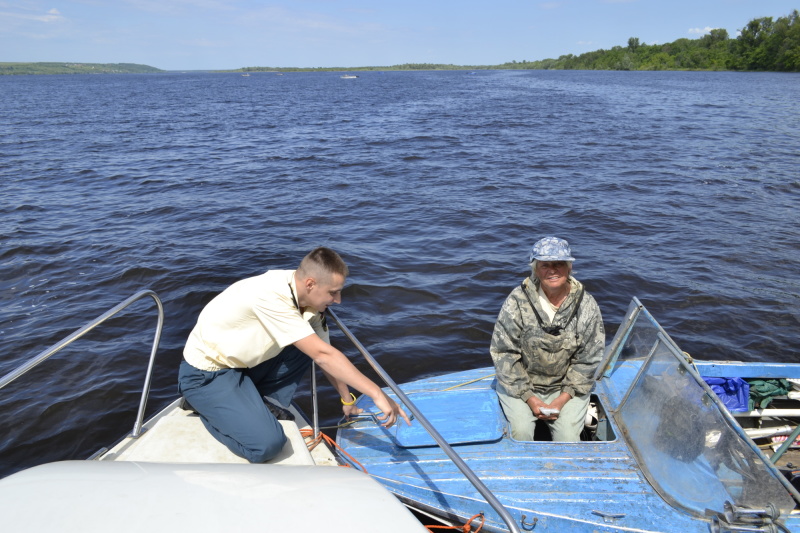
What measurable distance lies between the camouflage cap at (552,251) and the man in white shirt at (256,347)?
1586 millimetres

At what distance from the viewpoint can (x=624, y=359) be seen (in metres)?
5.16

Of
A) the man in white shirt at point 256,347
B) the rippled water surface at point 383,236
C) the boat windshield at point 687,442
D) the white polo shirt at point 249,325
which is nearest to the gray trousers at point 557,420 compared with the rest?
the boat windshield at point 687,442

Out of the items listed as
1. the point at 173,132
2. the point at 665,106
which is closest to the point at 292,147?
the point at 173,132

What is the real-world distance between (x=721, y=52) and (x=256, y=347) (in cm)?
13151

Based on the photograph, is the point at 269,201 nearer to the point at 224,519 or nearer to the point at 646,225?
the point at 646,225

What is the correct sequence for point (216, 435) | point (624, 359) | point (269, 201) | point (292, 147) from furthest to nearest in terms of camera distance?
point (292, 147), point (269, 201), point (624, 359), point (216, 435)

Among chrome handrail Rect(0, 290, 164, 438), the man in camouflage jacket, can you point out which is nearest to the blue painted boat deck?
the man in camouflage jacket

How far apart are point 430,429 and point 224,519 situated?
156cm

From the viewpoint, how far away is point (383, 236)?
12789 mm

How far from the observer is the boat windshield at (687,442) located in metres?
3.26

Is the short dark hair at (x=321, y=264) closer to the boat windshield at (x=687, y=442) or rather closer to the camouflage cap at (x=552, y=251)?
the camouflage cap at (x=552, y=251)

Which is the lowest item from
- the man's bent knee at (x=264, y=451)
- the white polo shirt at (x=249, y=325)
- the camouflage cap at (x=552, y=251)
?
the man's bent knee at (x=264, y=451)

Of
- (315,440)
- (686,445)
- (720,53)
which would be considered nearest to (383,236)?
(315,440)

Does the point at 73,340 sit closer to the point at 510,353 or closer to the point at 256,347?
the point at 256,347
